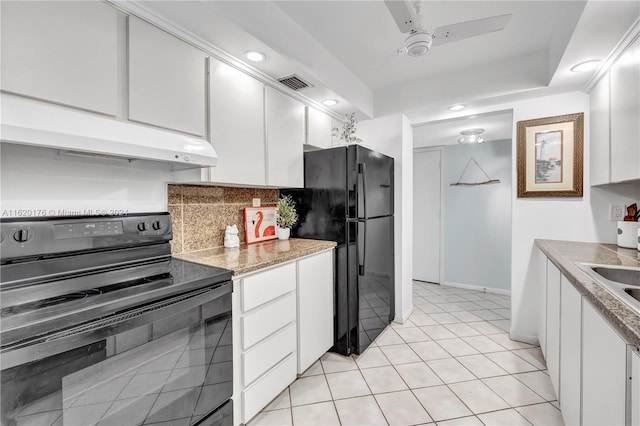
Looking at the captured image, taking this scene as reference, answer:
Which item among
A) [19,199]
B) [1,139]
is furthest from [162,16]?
[19,199]

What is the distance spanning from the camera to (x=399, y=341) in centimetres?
256

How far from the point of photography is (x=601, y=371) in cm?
99

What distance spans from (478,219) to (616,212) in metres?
1.94

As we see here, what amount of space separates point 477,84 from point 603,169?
1167mm

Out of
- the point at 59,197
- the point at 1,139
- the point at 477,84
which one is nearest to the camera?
the point at 1,139

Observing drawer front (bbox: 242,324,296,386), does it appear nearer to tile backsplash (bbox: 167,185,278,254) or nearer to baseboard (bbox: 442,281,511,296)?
tile backsplash (bbox: 167,185,278,254)

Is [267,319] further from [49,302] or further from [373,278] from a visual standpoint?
[373,278]

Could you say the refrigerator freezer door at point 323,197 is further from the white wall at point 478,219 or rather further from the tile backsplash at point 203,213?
the white wall at point 478,219

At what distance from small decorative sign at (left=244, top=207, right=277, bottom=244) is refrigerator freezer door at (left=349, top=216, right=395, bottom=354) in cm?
76

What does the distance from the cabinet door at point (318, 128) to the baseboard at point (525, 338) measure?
2.49m

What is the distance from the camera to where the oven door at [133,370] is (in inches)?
32.4

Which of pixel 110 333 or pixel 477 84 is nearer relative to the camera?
pixel 110 333

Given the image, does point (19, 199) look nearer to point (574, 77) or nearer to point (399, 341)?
point (399, 341)

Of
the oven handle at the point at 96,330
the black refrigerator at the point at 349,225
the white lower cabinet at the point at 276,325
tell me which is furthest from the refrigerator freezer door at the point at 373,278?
the oven handle at the point at 96,330
